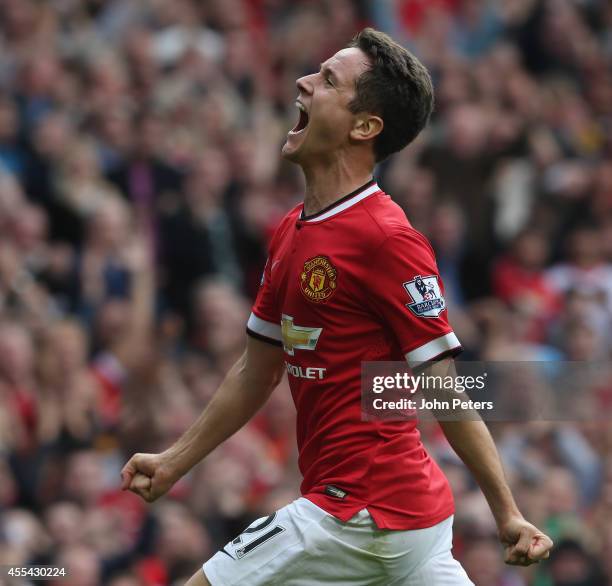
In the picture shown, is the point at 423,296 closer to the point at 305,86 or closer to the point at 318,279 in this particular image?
the point at 318,279

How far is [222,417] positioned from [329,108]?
1.12 meters

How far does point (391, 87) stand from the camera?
4.62m

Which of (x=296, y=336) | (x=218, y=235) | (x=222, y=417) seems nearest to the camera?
(x=296, y=336)

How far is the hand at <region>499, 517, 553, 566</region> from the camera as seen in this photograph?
4.23 meters

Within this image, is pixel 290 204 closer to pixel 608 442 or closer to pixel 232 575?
pixel 608 442

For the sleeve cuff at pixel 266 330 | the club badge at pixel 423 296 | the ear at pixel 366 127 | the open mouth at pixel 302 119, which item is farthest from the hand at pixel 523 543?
the open mouth at pixel 302 119

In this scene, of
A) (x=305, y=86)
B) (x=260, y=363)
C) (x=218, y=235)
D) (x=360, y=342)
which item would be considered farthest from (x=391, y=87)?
(x=218, y=235)

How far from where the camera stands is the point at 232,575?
4.35 m

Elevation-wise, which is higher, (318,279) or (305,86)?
(305,86)

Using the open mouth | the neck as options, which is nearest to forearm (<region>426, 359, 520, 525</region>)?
the neck

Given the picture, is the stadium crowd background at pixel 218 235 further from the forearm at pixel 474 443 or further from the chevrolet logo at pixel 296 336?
the forearm at pixel 474 443

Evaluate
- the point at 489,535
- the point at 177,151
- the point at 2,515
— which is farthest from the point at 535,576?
the point at 177,151

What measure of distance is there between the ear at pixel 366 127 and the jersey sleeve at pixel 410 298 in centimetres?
44

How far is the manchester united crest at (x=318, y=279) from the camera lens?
440 cm
